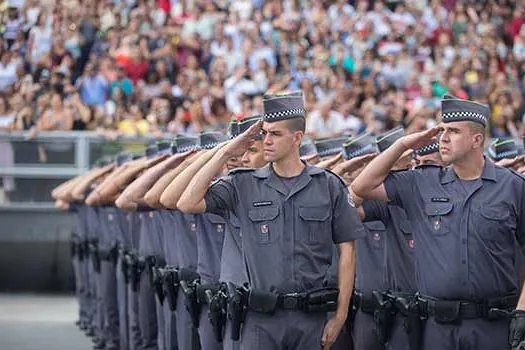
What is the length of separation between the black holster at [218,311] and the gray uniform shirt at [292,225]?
0.67m

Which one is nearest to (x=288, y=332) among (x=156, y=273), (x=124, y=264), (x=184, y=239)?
(x=184, y=239)

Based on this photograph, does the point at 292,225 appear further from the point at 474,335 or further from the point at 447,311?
the point at 474,335

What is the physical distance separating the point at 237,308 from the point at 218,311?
657mm

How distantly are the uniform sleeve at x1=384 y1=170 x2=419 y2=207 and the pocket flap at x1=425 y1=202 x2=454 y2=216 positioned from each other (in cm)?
18

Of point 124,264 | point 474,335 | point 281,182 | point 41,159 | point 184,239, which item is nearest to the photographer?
point 474,335

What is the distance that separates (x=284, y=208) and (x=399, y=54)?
16945mm

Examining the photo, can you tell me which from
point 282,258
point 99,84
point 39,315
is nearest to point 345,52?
point 99,84

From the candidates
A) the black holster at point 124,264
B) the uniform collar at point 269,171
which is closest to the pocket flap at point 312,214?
the uniform collar at point 269,171

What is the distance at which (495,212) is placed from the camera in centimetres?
834

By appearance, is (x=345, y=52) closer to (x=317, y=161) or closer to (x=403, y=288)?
(x=317, y=161)

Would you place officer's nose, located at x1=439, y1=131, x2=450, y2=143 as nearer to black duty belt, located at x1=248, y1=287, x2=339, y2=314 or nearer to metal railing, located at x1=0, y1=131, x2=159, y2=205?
black duty belt, located at x1=248, y1=287, x2=339, y2=314

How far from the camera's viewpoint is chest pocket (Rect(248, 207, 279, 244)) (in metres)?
8.55

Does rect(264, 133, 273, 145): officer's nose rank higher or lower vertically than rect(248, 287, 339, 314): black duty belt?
higher

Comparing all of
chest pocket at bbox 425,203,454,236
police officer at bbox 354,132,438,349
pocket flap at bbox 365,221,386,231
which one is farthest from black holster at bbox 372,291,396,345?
chest pocket at bbox 425,203,454,236
